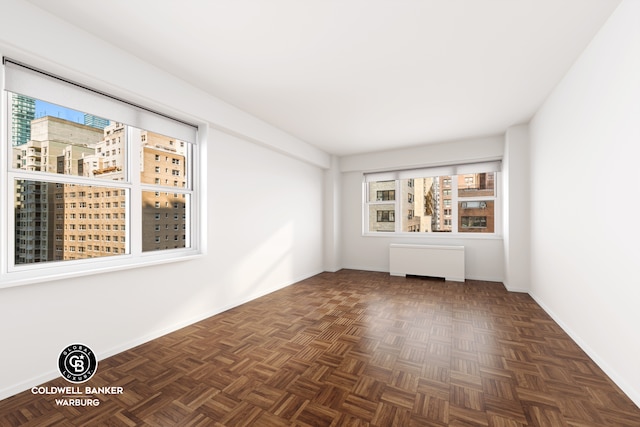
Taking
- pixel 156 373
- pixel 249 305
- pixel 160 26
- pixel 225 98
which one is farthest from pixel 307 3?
pixel 249 305

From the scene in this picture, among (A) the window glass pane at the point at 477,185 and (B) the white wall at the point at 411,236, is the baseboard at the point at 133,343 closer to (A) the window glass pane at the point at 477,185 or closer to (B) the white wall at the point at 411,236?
(B) the white wall at the point at 411,236

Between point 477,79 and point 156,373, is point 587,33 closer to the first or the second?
point 477,79

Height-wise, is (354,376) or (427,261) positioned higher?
Result: (427,261)

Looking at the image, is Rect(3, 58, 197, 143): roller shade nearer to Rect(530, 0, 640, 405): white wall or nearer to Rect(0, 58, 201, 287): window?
Rect(0, 58, 201, 287): window

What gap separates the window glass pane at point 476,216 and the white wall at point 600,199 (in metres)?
2.26

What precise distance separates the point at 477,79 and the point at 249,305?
158 inches

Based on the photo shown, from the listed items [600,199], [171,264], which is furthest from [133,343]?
[600,199]

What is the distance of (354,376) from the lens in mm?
2176

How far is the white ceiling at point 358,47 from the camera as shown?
6.63 feet

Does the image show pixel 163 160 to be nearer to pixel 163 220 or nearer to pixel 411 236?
pixel 163 220

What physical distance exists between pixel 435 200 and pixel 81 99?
235 inches

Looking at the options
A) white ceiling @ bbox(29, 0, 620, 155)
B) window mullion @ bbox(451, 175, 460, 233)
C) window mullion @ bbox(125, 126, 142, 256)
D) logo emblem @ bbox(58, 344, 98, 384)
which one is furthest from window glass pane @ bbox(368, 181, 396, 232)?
logo emblem @ bbox(58, 344, 98, 384)

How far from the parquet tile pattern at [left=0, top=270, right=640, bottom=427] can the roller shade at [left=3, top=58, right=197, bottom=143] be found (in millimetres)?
2211

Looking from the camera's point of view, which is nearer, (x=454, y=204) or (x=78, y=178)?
(x=78, y=178)
